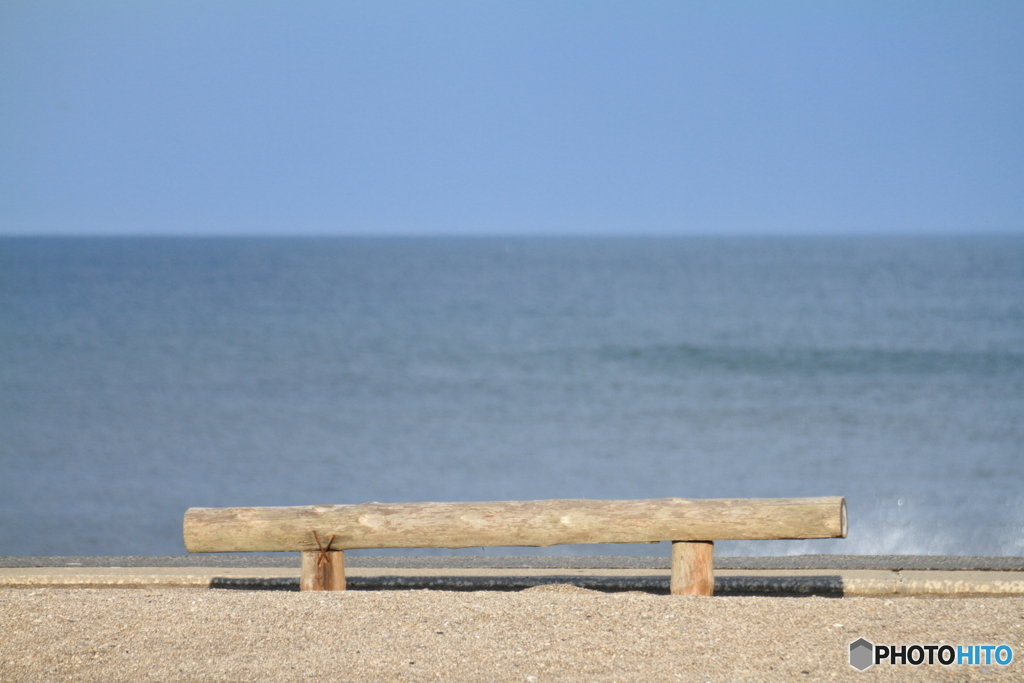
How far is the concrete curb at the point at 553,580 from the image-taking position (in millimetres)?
5434

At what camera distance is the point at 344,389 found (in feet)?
72.5

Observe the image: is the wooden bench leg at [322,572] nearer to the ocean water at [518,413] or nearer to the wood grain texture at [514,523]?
the wood grain texture at [514,523]

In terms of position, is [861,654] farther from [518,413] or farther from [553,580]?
[518,413]

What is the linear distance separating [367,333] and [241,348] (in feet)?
19.0

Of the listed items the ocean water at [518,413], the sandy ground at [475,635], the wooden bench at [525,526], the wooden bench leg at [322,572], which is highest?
the ocean water at [518,413]

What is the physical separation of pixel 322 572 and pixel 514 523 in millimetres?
1126

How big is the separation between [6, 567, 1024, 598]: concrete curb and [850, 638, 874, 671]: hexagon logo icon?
113 cm

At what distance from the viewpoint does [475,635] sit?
454 cm

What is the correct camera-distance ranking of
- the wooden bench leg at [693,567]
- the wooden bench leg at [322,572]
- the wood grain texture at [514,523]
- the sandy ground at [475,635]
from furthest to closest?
the wooden bench leg at [322,572]
the wooden bench leg at [693,567]
the wood grain texture at [514,523]
the sandy ground at [475,635]

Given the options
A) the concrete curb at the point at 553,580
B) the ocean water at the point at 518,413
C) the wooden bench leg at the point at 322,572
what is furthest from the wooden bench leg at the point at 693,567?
the ocean water at the point at 518,413

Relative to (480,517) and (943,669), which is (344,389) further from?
(943,669)

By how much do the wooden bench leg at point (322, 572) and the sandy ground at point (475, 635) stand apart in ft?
0.67

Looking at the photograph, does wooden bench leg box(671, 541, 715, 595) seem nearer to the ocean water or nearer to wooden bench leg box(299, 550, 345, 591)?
wooden bench leg box(299, 550, 345, 591)

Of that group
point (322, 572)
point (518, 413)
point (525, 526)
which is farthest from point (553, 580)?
point (518, 413)
